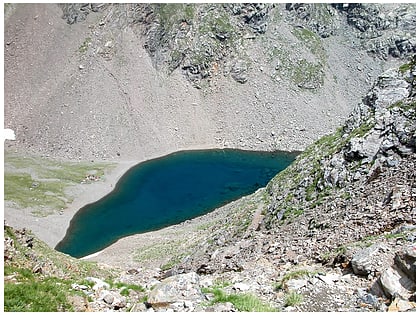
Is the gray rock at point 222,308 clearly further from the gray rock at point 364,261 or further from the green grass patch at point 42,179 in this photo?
the green grass patch at point 42,179

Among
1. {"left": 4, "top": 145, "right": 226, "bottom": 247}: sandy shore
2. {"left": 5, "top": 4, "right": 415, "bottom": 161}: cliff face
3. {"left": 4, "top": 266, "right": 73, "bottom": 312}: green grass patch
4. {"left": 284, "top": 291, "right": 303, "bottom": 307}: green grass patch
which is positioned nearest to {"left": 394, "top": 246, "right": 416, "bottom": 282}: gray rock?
{"left": 284, "top": 291, "right": 303, "bottom": 307}: green grass patch

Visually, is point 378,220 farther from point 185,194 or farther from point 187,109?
point 187,109

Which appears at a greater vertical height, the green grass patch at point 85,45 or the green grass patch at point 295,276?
the green grass patch at point 85,45

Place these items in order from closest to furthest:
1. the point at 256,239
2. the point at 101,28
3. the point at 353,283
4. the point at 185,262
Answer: the point at 353,283
the point at 256,239
the point at 185,262
the point at 101,28

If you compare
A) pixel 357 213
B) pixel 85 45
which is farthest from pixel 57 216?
pixel 85 45

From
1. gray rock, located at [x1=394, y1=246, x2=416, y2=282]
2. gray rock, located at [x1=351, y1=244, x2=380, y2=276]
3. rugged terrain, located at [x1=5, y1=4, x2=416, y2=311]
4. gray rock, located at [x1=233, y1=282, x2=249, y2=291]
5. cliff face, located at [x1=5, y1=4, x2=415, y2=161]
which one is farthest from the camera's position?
cliff face, located at [x1=5, y1=4, x2=415, y2=161]

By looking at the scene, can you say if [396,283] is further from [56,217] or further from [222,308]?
[56,217]

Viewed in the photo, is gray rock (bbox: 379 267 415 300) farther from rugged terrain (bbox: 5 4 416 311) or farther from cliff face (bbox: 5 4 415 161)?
cliff face (bbox: 5 4 415 161)

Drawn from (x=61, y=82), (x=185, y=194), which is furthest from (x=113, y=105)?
(x=185, y=194)

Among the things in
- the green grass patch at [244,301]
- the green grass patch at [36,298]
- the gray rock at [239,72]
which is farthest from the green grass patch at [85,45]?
the green grass patch at [244,301]
